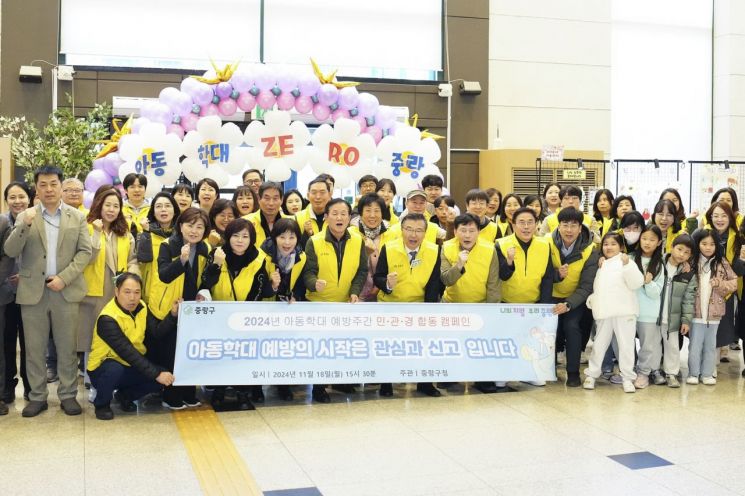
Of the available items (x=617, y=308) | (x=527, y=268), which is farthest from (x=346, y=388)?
(x=617, y=308)

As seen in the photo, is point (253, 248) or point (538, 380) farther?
point (538, 380)

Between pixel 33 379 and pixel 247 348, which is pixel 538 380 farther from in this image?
pixel 33 379

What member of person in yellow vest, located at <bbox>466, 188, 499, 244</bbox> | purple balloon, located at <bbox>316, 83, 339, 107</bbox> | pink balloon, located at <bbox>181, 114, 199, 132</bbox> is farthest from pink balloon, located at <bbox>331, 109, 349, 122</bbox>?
person in yellow vest, located at <bbox>466, 188, 499, 244</bbox>

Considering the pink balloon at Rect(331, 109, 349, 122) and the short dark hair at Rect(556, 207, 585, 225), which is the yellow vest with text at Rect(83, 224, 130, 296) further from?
the pink balloon at Rect(331, 109, 349, 122)

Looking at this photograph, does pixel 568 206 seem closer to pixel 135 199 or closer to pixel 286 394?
pixel 286 394

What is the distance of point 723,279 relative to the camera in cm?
563

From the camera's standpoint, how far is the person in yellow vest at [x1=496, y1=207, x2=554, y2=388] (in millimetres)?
5328

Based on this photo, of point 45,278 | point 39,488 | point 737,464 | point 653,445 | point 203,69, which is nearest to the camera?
point 39,488

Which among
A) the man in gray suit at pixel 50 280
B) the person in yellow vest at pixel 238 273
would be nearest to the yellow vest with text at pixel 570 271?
the person in yellow vest at pixel 238 273

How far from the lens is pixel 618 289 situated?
5367 millimetres

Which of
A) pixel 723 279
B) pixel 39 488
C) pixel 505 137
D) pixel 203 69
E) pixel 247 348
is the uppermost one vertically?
pixel 203 69

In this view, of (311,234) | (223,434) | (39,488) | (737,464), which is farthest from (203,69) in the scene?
(737,464)

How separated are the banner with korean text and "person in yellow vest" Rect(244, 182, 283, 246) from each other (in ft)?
2.61

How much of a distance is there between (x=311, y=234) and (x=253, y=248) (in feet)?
2.47
